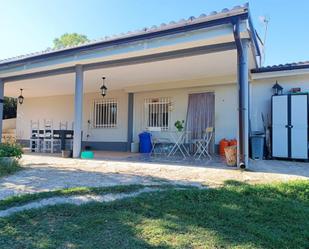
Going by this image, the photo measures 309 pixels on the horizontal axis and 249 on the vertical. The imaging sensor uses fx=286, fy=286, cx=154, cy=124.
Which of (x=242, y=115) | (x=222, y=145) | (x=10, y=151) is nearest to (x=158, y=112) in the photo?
(x=222, y=145)

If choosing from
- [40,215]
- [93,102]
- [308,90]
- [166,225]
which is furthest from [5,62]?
[308,90]

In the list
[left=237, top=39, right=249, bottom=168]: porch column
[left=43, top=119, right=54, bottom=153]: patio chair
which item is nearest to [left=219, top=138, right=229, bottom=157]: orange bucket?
[left=237, top=39, right=249, bottom=168]: porch column

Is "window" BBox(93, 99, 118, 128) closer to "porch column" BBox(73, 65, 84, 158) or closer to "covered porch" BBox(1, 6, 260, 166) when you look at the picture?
"covered porch" BBox(1, 6, 260, 166)

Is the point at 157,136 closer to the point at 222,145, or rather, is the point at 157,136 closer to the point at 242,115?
the point at 222,145

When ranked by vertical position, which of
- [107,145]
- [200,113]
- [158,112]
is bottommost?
[107,145]

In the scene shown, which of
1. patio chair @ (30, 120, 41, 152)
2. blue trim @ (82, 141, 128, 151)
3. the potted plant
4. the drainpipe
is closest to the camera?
the drainpipe

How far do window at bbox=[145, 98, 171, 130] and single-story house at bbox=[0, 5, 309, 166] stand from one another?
4cm

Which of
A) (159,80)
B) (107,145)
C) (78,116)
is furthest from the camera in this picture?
(107,145)

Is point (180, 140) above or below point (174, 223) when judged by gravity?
above

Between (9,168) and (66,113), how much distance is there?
9.20 meters

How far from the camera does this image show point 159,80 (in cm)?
1090

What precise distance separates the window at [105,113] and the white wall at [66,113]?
0.67 feet

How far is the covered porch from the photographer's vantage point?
244 inches

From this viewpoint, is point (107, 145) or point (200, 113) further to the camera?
point (107, 145)
